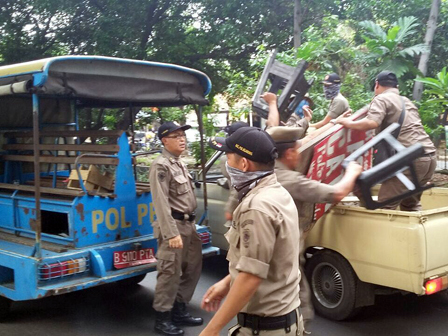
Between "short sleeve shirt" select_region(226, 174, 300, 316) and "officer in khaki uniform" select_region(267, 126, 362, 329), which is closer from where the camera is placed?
"short sleeve shirt" select_region(226, 174, 300, 316)

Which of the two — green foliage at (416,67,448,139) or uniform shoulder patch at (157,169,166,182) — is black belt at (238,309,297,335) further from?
green foliage at (416,67,448,139)

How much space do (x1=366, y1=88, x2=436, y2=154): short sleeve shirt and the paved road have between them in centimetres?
164

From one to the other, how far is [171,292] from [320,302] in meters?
1.45

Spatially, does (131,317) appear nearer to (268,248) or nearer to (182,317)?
(182,317)

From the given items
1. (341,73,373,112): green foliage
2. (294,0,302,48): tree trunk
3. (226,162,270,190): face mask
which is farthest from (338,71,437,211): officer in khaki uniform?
(294,0,302,48): tree trunk

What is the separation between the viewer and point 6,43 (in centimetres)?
1213

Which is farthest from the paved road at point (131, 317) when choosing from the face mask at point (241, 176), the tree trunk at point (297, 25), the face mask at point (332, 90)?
the tree trunk at point (297, 25)

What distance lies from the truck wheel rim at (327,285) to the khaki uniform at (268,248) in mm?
2422

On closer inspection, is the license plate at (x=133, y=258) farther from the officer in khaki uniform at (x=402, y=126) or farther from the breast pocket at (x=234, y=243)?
the breast pocket at (x=234, y=243)

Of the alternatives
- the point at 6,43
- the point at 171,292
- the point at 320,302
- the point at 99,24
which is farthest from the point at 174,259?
the point at 6,43

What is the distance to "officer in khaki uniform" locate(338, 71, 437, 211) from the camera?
437 cm

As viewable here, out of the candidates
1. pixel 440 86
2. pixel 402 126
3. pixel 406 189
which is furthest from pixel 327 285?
pixel 440 86

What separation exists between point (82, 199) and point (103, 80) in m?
1.12

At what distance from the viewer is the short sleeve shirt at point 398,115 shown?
4.42 meters
